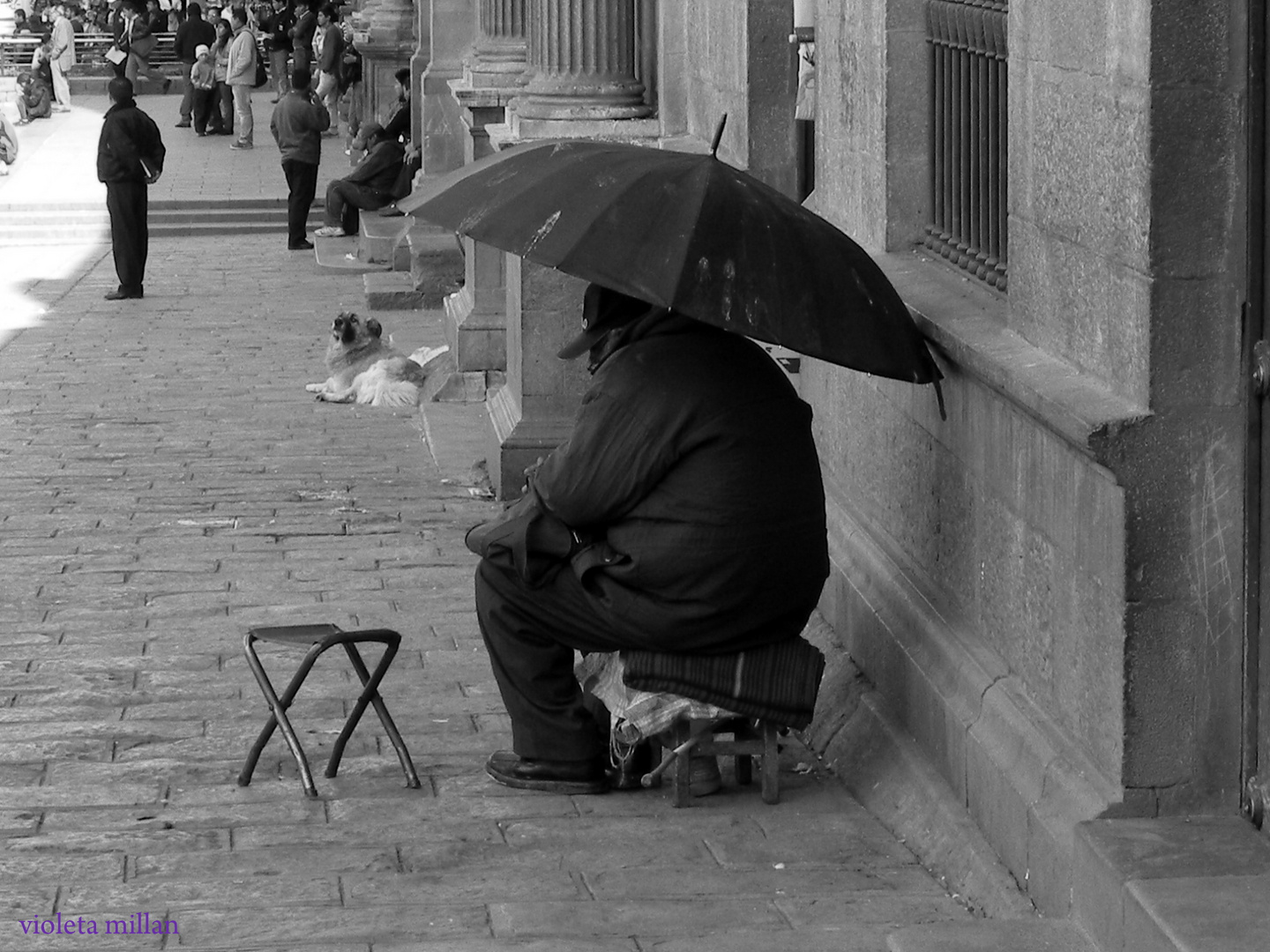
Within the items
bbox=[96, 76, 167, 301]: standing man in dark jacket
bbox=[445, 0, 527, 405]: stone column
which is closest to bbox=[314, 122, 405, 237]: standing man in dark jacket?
bbox=[96, 76, 167, 301]: standing man in dark jacket

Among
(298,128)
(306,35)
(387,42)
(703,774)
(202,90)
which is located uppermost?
(306,35)

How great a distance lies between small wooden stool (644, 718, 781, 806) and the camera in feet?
18.3

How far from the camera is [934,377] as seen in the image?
5305 millimetres

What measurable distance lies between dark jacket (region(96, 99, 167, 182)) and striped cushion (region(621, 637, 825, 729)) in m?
13.6

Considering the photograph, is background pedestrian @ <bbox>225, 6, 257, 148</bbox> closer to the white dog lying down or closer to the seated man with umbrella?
the white dog lying down

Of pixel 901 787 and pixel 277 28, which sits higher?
pixel 277 28

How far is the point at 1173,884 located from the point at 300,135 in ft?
60.7

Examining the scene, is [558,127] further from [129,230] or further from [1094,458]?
[129,230]

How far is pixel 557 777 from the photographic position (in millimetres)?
5773

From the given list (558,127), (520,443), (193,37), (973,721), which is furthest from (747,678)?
(193,37)

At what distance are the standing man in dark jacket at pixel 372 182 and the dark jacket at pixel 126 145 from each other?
3.24m

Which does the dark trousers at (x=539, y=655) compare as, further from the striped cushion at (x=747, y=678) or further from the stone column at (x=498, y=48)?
the stone column at (x=498, y=48)

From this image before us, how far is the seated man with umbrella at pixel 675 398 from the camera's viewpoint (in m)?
5.15

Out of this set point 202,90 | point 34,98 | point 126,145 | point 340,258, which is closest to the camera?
point 126,145
